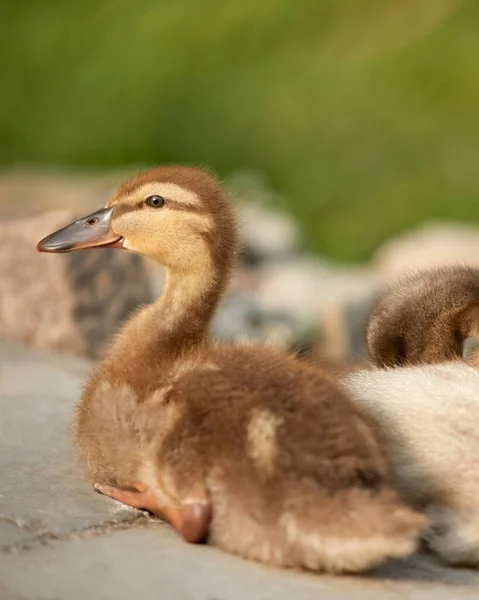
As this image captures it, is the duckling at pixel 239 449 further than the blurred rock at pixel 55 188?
No

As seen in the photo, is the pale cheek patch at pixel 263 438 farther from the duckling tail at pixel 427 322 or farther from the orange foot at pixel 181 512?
the duckling tail at pixel 427 322

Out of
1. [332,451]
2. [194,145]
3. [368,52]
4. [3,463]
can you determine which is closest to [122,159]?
[194,145]

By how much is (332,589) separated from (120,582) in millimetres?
401

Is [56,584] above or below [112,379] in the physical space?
below

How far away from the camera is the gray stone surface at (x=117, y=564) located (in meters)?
2.14

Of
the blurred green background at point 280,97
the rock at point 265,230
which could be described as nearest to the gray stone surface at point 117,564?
the rock at point 265,230


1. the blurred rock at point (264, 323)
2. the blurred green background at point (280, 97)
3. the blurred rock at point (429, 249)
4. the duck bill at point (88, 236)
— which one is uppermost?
the blurred green background at point (280, 97)

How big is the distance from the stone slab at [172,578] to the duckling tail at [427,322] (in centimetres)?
101

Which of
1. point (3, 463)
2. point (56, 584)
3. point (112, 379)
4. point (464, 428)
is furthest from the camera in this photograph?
point (3, 463)

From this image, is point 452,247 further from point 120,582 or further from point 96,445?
point 120,582

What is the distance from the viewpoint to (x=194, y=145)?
1030 cm

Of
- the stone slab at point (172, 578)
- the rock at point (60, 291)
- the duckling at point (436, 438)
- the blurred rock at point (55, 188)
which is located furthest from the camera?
the blurred rock at point (55, 188)

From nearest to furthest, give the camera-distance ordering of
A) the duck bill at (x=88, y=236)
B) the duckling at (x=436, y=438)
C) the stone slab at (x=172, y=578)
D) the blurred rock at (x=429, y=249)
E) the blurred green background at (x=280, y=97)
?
the stone slab at (x=172, y=578)
the duckling at (x=436, y=438)
the duck bill at (x=88, y=236)
the blurred rock at (x=429, y=249)
the blurred green background at (x=280, y=97)

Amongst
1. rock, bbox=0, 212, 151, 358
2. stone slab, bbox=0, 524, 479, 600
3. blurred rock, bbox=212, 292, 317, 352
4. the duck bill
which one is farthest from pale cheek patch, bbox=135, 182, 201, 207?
blurred rock, bbox=212, 292, 317, 352
